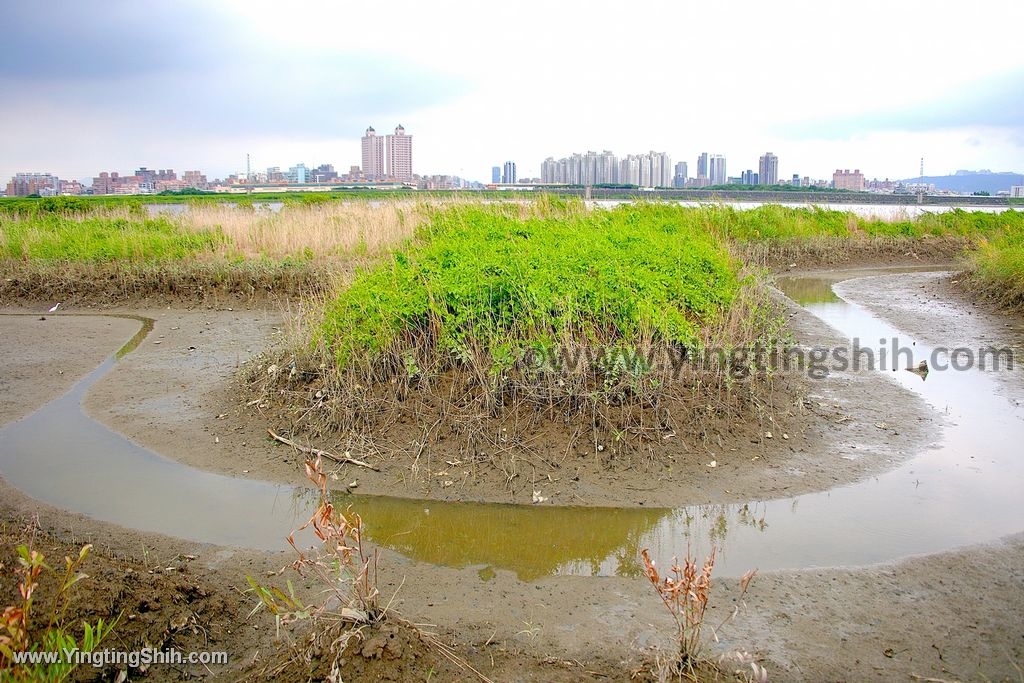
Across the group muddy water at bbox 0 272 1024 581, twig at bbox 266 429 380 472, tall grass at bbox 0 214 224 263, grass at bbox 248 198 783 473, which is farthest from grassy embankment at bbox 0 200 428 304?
muddy water at bbox 0 272 1024 581

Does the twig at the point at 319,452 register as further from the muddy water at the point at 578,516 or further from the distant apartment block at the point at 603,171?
the distant apartment block at the point at 603,171

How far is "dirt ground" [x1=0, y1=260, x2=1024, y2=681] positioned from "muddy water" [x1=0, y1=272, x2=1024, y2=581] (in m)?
0.17

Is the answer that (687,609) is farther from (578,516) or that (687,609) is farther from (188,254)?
(188,254)

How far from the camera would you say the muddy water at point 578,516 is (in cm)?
517

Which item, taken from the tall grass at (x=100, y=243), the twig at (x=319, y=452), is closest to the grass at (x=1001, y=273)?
the twig at (x=319, y=452)

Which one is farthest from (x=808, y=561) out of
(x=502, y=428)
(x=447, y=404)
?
(x=447, y=404)

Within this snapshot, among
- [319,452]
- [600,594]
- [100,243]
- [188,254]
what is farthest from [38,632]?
[100,243]

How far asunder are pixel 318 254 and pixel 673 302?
939 centimetres

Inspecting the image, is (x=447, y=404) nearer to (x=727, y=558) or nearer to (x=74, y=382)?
(x=727, y=558)

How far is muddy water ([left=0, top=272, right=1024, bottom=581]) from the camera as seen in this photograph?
17.0ft

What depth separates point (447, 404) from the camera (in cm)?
670

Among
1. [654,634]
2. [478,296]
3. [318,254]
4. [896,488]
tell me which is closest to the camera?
[654,634]

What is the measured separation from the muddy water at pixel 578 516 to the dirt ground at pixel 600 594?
0.17 metres

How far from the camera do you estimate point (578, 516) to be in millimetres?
5648
